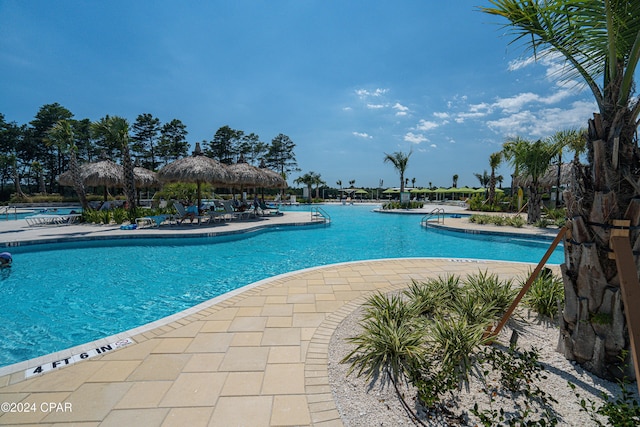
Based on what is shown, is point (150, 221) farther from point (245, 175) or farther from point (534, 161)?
point (534, 161)

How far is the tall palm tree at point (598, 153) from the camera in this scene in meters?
1.86

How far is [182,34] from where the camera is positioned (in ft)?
29.0

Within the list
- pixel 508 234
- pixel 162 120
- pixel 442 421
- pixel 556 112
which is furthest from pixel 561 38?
pixel 162 120

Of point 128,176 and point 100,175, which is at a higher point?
point 100,175

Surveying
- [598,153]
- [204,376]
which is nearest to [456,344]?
[598,153]

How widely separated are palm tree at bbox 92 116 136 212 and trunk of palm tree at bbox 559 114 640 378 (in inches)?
587

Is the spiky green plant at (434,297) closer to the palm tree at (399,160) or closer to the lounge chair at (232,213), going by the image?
the lounge chair at (232,213)

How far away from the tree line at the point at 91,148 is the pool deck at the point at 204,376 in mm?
34940

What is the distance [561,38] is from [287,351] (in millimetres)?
3519

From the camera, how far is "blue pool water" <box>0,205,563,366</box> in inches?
148

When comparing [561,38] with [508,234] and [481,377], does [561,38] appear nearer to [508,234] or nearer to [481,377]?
[481,377]

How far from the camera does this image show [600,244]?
1.97m

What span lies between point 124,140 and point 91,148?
33484 mm

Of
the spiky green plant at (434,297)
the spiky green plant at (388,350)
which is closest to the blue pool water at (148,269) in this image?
the spiky green plant at (388,350)
